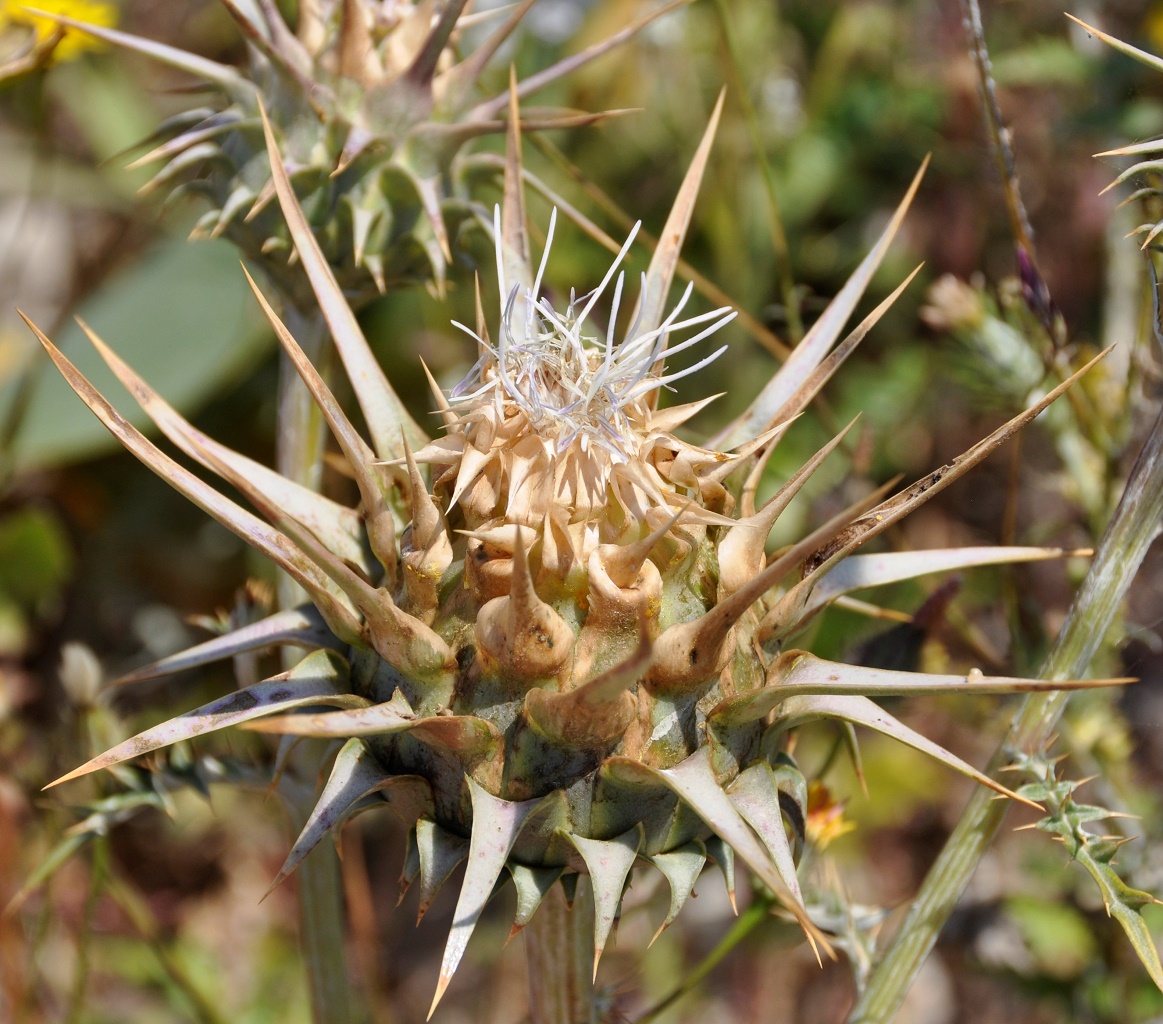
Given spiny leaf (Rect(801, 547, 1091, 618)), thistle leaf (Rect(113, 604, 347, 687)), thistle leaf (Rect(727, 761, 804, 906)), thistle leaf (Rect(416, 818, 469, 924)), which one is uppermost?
thistle leaf (Rect(113, 604, 347, 687))

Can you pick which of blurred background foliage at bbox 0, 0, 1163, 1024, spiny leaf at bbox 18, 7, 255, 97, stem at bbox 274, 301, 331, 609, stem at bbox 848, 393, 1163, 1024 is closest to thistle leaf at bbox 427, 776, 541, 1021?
stem at bbox 848, 393, 1163, 1024

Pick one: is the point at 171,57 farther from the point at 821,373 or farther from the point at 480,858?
the point at 480,858

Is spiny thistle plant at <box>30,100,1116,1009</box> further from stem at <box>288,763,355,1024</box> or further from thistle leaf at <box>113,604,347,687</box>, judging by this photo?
stem at <box>288,763,355,1024</box>

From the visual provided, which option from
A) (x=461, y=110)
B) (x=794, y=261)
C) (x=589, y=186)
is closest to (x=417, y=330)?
(x=794, y=261)

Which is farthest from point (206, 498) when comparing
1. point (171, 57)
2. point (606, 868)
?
point (171, 57)

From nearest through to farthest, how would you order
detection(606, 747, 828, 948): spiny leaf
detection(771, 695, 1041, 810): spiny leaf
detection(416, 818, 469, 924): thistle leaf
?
detection(606, 747, 828, 948): spiny leaf < detection(771, 695, 1041, 810): spiny leaf < detection(416, 818, 469, 924): thistle leaf

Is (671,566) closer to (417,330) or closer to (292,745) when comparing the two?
(292,745)

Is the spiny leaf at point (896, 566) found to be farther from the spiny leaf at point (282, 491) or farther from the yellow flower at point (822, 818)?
the spiny leaf at point (282, 491)
